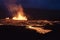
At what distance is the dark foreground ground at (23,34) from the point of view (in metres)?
14.3

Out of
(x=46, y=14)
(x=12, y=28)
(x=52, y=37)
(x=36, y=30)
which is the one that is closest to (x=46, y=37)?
(x=52, y=37)

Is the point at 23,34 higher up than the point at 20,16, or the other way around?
the point at 20,16

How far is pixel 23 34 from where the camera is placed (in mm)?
15180

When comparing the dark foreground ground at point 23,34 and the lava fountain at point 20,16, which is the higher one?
the lava fountain at point 20,16

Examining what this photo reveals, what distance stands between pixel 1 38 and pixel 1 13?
15.8 meters

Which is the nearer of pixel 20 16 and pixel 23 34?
pixel 23 34

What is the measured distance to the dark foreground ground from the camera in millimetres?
14336

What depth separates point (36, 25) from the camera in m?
18.5

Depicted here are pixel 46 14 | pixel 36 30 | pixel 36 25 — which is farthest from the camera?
pixel 46 14

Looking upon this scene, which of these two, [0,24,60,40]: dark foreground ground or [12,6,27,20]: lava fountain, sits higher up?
[12,6,27,20]: lava fountain

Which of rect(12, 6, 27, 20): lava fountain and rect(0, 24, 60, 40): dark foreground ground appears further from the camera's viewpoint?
rect(12, 6, 27, 20): lava fountain

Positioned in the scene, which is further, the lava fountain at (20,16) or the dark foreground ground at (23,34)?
the lava fountain at (20,16)

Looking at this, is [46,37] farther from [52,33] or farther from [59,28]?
[59,28]

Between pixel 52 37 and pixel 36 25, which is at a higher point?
pixel 36 25
